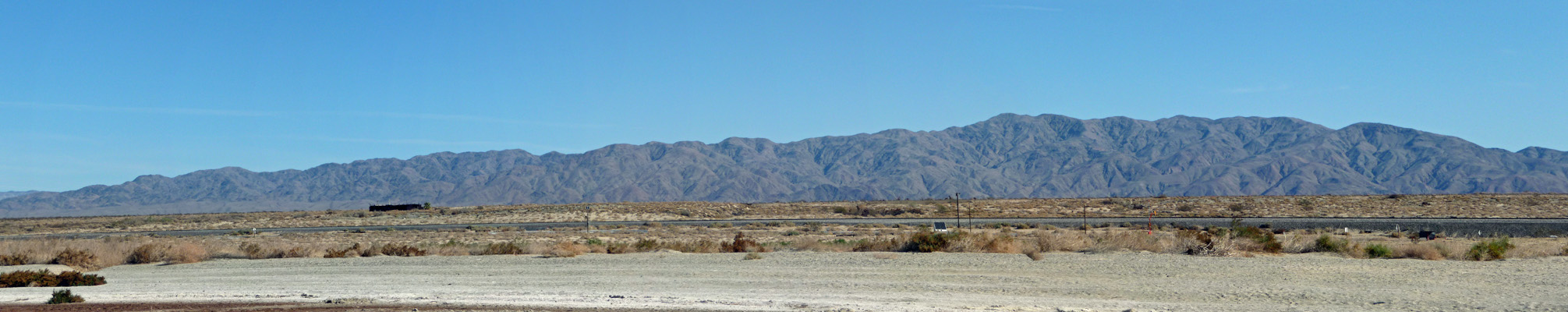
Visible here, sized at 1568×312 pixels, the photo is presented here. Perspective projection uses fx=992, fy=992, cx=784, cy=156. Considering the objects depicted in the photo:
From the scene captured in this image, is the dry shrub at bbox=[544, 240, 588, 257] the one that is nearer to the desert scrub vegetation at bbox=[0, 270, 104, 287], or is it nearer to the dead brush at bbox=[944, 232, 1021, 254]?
the dead brush at bbox=[944, 232, 1021, 254]

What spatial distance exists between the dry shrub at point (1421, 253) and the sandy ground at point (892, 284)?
1.12 meters

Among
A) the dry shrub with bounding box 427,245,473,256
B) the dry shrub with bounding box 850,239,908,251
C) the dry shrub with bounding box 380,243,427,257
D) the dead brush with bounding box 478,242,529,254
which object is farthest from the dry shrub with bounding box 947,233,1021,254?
the dry shrub with bounding box 380,243,427,257

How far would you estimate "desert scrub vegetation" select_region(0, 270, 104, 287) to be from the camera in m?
19.6

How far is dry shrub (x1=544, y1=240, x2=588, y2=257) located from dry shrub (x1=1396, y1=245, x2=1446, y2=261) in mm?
18386

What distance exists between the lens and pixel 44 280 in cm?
1981

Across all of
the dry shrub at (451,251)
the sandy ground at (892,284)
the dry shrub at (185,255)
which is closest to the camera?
the sandy ground at (892,284)

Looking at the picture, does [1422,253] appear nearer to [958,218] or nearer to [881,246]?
[881,246]

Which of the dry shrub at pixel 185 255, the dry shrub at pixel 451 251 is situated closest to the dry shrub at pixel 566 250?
the dry shrub at pixel 451 251

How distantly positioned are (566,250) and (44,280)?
35.3ft

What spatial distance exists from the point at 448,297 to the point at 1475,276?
16.7 m

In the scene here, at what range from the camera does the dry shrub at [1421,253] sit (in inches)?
770

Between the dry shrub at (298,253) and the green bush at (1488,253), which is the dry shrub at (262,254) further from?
the green bush at (1488,253)

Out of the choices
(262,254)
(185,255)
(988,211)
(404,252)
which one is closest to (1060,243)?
(404,252)

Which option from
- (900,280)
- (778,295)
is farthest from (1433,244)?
(778,295)
